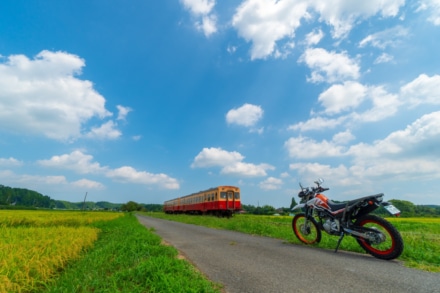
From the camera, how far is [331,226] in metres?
4.98

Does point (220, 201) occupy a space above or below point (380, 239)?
above

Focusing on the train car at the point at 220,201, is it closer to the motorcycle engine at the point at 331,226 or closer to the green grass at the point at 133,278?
the motorcycle engine at the point at 331,226

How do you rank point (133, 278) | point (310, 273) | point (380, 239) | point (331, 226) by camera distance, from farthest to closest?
point (331, 226) < point (380, 239) < point (310, 273) < point (133, 278)

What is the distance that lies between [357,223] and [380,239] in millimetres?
499

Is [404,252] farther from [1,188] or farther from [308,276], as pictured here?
[1,188]

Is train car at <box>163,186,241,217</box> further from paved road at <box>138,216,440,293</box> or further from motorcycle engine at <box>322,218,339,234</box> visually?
paved road at <box>138,216,440,293</box>

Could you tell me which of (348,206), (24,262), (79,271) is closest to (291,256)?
(348,206)

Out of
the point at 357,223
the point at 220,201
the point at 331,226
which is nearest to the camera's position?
the point at 357,223

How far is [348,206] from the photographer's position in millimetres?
4785

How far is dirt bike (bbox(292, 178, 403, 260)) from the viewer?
413 centimetres

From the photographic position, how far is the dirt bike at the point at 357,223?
13.5 ft

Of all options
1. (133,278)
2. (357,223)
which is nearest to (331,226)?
(357,223)

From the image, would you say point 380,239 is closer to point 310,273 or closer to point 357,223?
point 357,223

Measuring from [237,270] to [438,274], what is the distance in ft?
8.86
